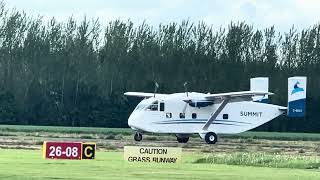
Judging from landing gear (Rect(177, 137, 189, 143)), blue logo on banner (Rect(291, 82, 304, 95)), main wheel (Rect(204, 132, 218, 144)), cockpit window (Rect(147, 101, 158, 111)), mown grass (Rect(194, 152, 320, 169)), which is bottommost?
landing gear (Rect(177, 137, 189, 143))

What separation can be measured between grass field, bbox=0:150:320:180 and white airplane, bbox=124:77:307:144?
984 inches

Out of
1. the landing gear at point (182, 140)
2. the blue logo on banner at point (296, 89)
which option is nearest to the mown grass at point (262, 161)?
the landing gear at point (182, 140)

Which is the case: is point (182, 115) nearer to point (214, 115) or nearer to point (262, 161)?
point (214, 115)

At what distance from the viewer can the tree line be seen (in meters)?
88.2

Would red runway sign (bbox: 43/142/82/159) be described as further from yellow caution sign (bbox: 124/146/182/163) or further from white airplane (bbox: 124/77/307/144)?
white airplane (bbox: 124/77/307/144)

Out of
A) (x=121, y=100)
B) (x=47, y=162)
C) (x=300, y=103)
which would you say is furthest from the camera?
(x=121, y=100)

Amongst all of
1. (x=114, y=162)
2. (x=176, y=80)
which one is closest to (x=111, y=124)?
(x=176, y=80)

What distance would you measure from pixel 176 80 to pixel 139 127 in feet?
120

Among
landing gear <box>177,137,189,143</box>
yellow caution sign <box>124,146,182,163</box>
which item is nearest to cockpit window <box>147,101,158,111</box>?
landing gear <box>177,137,189,143</box>

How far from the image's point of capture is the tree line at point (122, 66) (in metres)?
88.2

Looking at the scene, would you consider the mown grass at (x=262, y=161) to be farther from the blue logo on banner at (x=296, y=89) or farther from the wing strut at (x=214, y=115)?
the blue logo on banner at (x=296, y=89)

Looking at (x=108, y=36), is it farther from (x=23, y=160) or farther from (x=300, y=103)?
(x=23, y=160)

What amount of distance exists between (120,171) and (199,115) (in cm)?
3135

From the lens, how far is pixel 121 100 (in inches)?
3455
